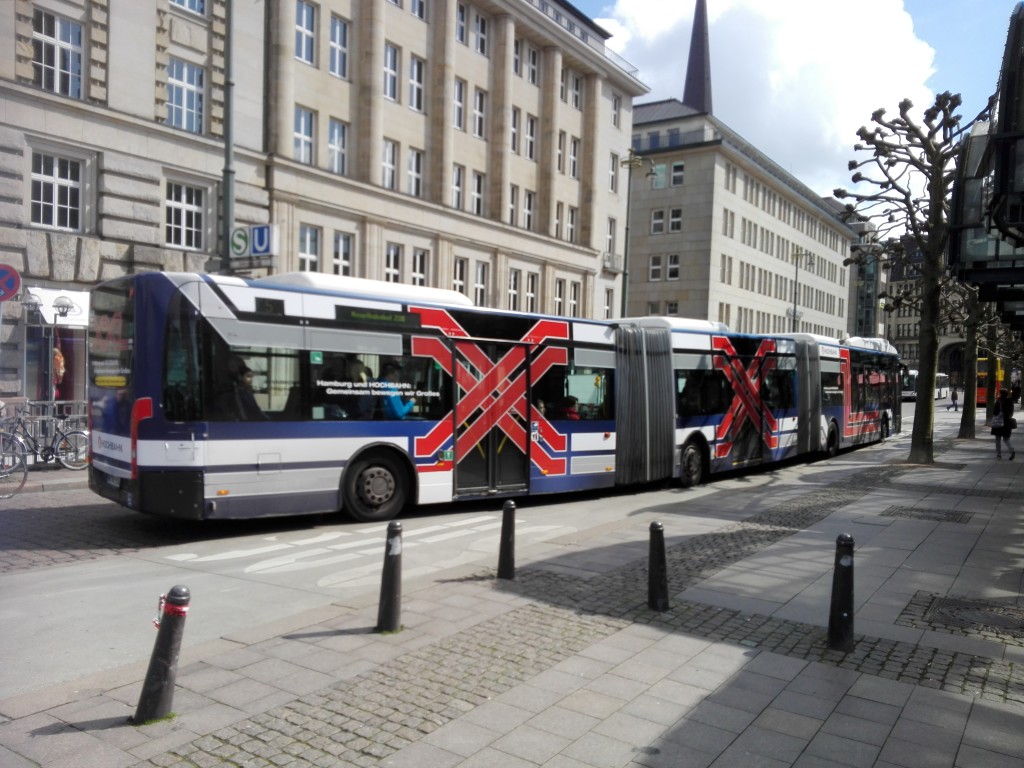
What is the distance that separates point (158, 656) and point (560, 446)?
31.5 ft

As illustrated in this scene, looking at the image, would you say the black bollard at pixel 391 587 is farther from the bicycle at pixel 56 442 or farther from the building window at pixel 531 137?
the building window at pixel 531 137

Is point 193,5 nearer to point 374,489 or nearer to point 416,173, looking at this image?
point 416,173

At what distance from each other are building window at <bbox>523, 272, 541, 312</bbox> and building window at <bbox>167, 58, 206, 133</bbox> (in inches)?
751

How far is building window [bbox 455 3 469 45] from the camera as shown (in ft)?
121

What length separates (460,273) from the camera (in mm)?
37375

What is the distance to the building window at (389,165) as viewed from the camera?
3325 cm

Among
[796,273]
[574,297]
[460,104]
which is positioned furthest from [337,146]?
[796,273]

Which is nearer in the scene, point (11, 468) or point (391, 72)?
point (11, 468)

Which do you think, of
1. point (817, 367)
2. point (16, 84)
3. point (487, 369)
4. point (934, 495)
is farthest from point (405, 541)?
point (16, 84)

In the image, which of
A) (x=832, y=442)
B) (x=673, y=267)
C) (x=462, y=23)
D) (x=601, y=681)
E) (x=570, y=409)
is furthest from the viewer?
(x=673, y=267)

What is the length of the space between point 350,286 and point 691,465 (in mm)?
8342

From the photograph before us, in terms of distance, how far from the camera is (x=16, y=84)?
20.8 m

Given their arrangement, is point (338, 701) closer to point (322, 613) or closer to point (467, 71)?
point (322, 613)

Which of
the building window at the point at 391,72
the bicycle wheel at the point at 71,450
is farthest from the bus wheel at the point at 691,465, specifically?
the building window at the point at 391,72
